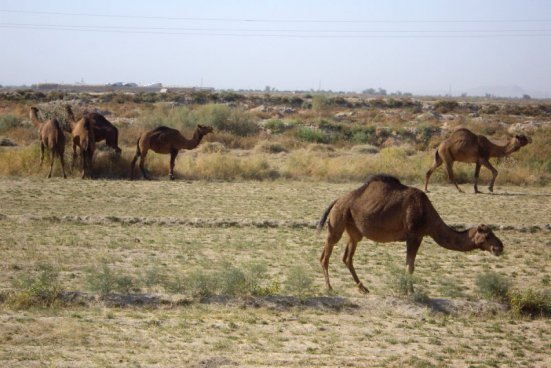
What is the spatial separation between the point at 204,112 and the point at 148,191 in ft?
63.4

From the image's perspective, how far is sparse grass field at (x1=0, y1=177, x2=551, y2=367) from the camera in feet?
29.5

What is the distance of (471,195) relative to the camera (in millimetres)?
23609

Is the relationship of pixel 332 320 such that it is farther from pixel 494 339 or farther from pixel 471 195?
pixel 471 195

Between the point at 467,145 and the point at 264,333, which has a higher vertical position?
the point at 467,145

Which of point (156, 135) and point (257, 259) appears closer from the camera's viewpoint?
point (257, 259)

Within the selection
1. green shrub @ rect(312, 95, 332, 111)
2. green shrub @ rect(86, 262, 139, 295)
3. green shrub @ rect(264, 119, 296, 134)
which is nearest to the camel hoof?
green shrub @ rect(86, 262, 139, 295)

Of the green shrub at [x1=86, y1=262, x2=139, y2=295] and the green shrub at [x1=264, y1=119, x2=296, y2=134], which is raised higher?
the green shrub at [x1=264, y1=119, x2=296, y2=134]

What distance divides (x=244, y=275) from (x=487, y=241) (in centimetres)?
373

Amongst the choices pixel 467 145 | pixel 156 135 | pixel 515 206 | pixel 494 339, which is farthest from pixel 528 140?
pixel 494 339

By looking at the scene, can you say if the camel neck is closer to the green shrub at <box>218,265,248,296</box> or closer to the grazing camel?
the green shrub at <box>218,265,248,296</box>

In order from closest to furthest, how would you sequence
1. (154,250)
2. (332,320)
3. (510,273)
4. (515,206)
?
(332,320)
(510,273)
(154,250)
(515,206)

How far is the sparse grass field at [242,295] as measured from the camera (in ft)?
29.5

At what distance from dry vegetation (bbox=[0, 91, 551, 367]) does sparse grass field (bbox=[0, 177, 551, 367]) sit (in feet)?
0.11

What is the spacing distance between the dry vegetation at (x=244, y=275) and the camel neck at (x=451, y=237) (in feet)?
2.16
